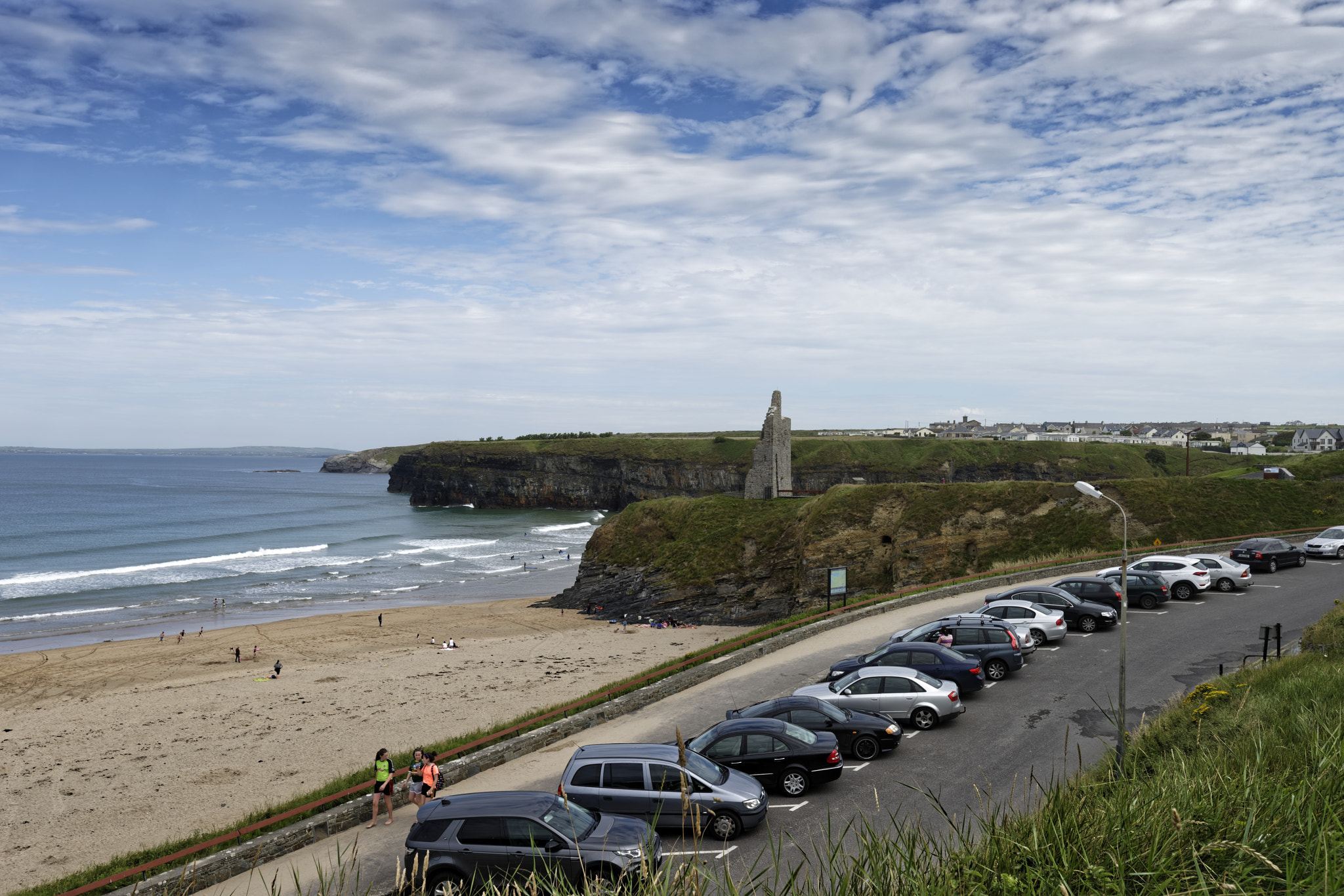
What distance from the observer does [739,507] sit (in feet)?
184

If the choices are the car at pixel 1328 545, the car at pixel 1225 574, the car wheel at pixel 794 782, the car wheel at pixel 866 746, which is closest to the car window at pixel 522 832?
the car wheel at pixel 794 782

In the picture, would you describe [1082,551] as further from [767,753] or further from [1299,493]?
[767,753]

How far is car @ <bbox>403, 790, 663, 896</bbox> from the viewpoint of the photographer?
417 inches

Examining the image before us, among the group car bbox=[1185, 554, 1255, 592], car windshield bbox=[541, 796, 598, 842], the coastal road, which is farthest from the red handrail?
car bbox=[1185, 554, 1255, 592]

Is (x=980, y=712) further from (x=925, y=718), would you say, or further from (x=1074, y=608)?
(x=1074, y=608)

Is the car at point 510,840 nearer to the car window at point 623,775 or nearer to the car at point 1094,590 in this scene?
the car window at point 623,775

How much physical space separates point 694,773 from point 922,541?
34.6m

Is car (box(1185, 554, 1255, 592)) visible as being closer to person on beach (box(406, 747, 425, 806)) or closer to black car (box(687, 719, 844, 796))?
black car (box(687, 719, 844, 796))

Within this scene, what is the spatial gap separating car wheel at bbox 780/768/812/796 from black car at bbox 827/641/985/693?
5088 mm

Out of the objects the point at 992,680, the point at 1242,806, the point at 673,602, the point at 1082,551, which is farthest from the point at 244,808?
the point at 1082,551

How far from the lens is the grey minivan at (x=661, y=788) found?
12.3 meters

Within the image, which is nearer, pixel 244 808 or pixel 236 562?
pixel 244 808

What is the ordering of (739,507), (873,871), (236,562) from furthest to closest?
(236,562)
(739,507)
(873,871)

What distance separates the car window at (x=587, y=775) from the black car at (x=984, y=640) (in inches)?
372
